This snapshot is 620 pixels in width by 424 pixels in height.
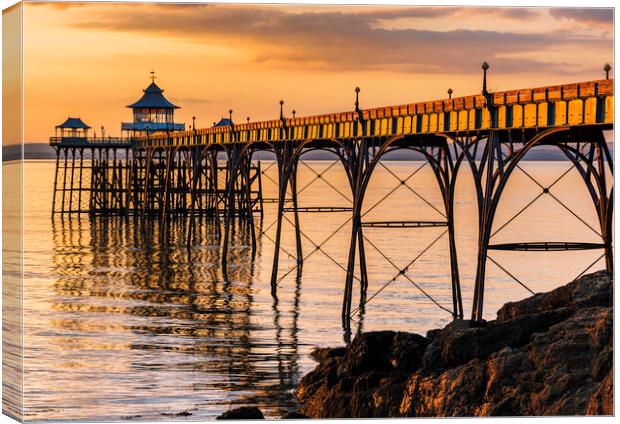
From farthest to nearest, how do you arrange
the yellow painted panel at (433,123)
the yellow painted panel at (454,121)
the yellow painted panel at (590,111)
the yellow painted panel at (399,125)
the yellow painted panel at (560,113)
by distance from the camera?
the yellow painted panel at (399,125), the yellow painted panel at (433,123), the yellow painted panel at (454,121), the yellow painted panel at (560,113), the yellow painted panel at (590,111)

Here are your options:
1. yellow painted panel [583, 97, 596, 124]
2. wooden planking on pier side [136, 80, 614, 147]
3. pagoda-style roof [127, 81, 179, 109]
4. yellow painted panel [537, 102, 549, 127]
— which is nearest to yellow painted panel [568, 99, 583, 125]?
wooden planking on pier side [136, 80, 614, 147]

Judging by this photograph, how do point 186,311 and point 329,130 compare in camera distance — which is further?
point 329,130

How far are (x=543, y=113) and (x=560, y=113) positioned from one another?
816 millimetres

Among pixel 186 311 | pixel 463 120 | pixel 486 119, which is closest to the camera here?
pixel 486 119

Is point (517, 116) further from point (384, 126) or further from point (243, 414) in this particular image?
point (243, 414)

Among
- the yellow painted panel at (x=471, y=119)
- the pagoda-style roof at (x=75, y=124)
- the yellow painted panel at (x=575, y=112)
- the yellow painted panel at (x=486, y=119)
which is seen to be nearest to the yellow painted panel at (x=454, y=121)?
the yellow painted panel at (x=471, y=119)

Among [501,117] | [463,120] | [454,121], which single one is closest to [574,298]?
[501,117]

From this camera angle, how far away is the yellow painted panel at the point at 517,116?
33062 millimetres

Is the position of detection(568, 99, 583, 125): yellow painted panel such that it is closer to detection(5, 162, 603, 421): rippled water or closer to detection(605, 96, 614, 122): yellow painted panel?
detection(605, 96, 614, 122): yellow painted panel

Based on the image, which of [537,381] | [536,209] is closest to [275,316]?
[537,381]

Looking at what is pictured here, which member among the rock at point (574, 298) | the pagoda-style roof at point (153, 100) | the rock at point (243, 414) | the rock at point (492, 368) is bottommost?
the rock at point (243, 414)

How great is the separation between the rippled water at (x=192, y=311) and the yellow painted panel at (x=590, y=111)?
9.58m

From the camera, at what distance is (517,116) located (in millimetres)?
33250

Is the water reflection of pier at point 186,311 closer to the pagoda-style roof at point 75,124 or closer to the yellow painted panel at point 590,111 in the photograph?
the yellow painted panel at point 590,111
